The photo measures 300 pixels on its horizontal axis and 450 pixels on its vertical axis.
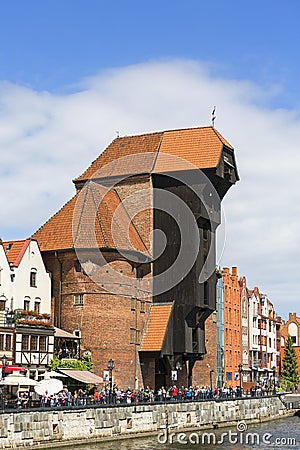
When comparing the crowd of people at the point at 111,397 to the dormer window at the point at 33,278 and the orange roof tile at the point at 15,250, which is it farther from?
the orange roof tile at the point at 15,250

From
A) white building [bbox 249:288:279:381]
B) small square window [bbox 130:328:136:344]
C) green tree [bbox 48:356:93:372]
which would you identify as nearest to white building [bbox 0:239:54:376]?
green tree [bbox 48:356:93:372]

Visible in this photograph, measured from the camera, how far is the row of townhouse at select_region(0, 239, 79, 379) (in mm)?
54188

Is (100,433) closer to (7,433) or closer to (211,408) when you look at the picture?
(7,433)

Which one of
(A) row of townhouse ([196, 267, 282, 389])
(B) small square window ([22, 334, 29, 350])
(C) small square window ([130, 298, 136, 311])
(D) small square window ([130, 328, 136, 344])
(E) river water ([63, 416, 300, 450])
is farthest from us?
(A) row of townhouse ([196, 267, 282, 389])

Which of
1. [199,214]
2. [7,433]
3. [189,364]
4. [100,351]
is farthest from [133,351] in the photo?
[7,433]

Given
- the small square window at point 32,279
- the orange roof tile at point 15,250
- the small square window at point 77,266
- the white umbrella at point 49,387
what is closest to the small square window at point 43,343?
the small square window at point 32,279

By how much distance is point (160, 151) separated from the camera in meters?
74.8

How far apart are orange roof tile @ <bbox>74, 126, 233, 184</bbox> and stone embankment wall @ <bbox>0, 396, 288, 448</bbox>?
2133cm

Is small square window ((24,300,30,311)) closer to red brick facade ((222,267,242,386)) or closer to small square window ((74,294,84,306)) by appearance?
small square window ((74,294,84,306))

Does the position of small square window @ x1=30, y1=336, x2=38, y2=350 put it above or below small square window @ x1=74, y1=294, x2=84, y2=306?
below

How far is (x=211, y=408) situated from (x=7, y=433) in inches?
944

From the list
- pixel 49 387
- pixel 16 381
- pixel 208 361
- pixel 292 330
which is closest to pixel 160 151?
pixel 208 361

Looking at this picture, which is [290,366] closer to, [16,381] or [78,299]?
[78,299]

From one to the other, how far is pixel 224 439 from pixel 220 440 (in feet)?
3.33
